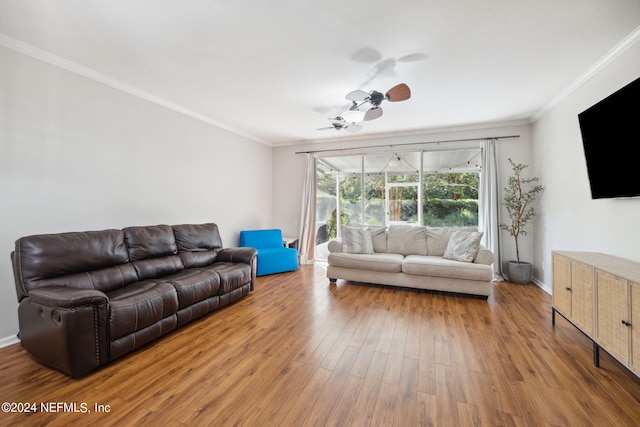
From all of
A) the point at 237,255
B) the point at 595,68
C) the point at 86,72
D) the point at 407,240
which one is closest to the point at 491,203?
the point at 407,240

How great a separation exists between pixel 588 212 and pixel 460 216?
79.0 inches

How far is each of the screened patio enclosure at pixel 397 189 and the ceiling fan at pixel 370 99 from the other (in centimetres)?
233

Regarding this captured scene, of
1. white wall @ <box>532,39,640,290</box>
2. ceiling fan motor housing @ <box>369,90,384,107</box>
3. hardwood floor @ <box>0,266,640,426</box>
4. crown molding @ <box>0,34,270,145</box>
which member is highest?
crown molding @ <box>0,34,270,145</box>

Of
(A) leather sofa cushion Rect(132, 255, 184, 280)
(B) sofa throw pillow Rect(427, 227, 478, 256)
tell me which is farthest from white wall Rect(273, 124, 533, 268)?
(A) leather sofa cushion Rect(132, 255, 184, 280)

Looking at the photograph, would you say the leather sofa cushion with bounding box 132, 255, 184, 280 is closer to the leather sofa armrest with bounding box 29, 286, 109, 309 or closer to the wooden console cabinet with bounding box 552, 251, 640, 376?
the leather sofa armrest with bounding box 29, 286, 109, 309

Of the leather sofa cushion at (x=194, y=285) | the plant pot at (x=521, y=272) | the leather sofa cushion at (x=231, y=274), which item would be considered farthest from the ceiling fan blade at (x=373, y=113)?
the plant pot at (x=521, y=272)

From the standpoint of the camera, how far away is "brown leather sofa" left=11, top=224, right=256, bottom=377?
6.16 ft

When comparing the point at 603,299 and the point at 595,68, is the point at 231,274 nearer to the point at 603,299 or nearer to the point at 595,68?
the point at 603,299

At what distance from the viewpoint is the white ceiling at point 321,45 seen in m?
1.94

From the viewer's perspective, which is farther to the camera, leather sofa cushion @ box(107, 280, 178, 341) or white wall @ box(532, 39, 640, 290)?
white wall @ box(532, 39, 640, 290)

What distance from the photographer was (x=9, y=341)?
234 cm

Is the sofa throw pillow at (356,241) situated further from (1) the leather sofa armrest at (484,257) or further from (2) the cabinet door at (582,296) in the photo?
(2) the cabinet door at (582,296)

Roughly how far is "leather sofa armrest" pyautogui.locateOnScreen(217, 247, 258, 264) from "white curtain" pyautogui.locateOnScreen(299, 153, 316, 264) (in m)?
2.19

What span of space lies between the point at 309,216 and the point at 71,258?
13.4 feet
